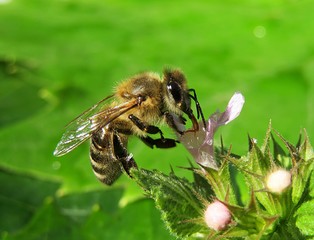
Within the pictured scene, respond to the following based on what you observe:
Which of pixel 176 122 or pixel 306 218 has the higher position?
pixel 176 122

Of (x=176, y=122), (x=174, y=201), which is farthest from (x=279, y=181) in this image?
(x=176, y=122)

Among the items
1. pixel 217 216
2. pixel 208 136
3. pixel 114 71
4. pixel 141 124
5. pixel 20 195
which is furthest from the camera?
pixel 114 71

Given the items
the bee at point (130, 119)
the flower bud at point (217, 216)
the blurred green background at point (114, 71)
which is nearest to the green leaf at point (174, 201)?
the flower bud at point (217, 216)

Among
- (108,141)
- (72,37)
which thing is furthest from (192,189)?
(72,37)

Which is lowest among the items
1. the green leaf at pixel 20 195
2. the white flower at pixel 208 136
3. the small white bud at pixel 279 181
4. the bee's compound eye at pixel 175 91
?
the small white bud at pixel 279 181

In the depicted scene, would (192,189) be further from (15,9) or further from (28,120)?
(15,9)

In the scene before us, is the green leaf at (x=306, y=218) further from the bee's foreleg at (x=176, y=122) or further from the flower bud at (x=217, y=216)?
the bee's foreleg at (x=176, y=122)

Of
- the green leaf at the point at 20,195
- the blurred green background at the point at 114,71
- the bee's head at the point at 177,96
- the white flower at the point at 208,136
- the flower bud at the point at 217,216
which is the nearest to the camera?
the flower bud at the point at 217,216

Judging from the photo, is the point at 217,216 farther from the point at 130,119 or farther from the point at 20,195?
the point at 20,195
